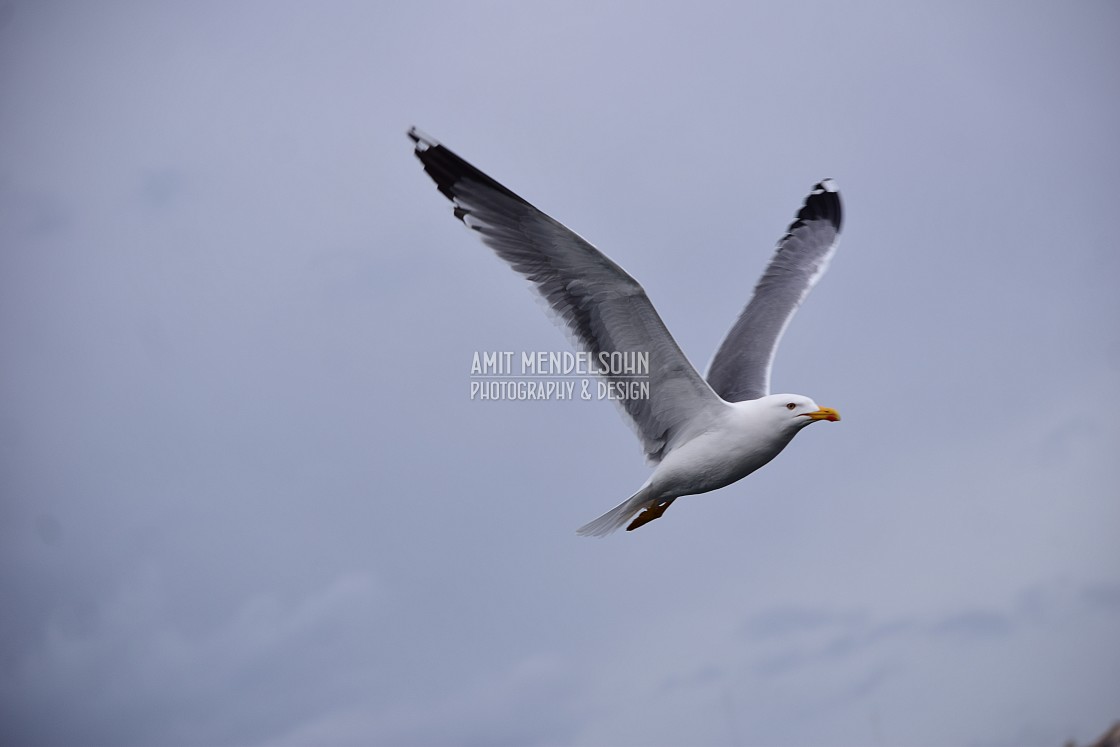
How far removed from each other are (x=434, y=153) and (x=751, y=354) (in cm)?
381

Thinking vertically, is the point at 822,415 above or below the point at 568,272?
below

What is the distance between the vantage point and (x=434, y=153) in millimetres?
7750

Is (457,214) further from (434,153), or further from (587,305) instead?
(587,305)

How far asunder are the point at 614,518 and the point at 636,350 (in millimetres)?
1431

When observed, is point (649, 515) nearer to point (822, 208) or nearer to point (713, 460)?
point (713, 460)

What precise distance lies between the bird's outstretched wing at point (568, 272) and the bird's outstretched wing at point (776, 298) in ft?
5.78

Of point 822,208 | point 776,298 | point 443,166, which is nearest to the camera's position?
point 443,166

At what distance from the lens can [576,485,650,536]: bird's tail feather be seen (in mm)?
8539

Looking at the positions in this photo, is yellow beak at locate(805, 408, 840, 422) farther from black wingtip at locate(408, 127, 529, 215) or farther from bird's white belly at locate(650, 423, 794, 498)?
black wingtip at locate(408, 127, 529, 215)

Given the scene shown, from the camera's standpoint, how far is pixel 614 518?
28.4ft

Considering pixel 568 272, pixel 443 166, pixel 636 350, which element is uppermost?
pixel 443 166

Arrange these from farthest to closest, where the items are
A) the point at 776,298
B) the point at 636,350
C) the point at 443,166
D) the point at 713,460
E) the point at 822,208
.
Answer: the point at 822,208 → the point at 776,298 → the point at 713,460 → the point at 636,350 → the point at 443,166

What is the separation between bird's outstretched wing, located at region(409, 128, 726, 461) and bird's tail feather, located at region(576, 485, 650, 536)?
1001 mm

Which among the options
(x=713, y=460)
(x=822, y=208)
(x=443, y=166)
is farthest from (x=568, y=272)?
(x=822, y=208)
